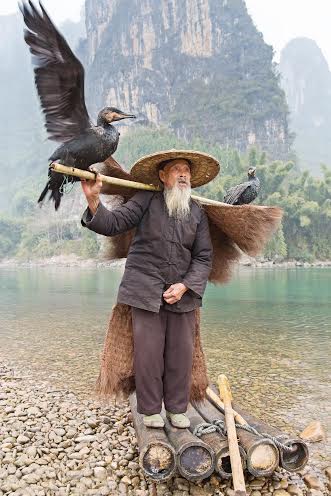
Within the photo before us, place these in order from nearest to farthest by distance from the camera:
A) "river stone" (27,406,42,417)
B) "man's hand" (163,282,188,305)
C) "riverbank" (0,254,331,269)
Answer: "man's hand" (163,282,188,305) → "river stone" (27,406,42,417) → "riverbank" (0,254,331,269)

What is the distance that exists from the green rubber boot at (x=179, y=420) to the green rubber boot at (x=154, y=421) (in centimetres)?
9

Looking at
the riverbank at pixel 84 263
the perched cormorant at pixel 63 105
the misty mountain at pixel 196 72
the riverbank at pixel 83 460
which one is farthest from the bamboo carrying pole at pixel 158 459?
the misty mountain at pixel 196 72

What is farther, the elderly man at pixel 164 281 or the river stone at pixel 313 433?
the river stone at pixel 313 433

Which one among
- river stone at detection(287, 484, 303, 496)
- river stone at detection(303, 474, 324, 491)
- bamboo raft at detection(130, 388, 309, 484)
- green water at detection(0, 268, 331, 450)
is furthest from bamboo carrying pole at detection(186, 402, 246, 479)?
green water at detection(0, 268, 331, 450)

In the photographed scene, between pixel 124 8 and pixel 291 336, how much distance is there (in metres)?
103

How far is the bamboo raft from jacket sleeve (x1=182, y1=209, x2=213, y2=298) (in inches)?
38.4

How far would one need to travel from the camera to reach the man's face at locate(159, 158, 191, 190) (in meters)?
3.18

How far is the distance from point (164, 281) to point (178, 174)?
79cm

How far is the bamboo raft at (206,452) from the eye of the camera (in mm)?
2738

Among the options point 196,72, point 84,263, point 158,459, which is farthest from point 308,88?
point 158,459

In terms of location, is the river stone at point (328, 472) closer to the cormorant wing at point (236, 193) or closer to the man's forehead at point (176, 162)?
the cormorant wing at point (236, 193)

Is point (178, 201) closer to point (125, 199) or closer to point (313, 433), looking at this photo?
point (125, 199)

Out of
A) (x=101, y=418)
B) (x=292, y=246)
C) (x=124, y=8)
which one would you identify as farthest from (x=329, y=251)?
(x=124, y=8)

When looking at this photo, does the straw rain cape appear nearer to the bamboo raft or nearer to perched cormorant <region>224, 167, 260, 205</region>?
perched cormorant <region>224, 167, 260, 205</region>
